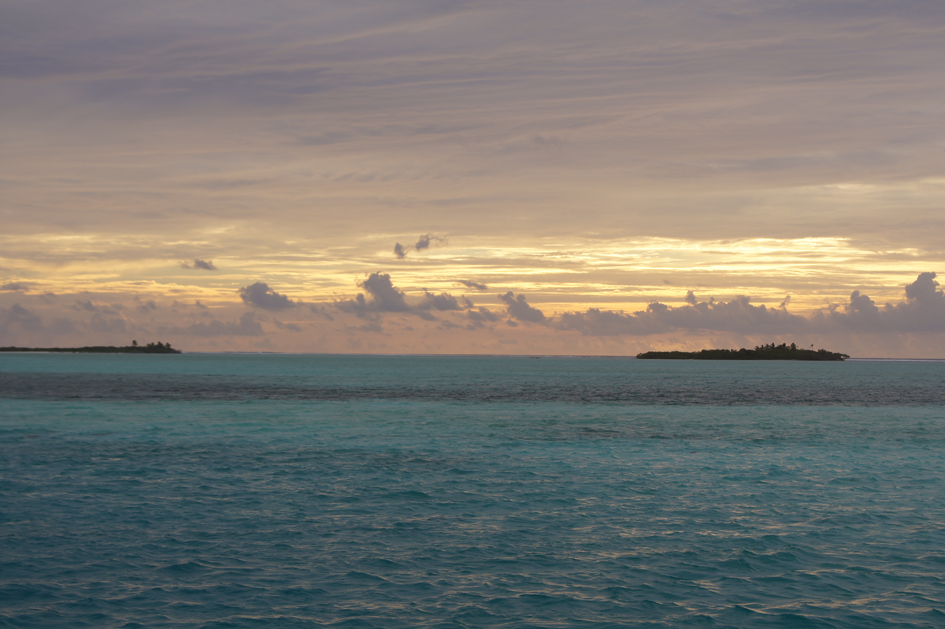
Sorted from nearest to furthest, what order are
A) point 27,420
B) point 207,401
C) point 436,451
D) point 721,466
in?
point 721,466
point 436,451
point 27,420
point 207,401

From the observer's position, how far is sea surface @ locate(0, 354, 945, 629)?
14352 millimetres

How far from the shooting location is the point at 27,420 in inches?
1965

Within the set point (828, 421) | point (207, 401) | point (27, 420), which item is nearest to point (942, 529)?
point (828, 421)

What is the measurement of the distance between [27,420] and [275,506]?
37.2 metres

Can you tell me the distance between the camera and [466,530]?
65.8 feet

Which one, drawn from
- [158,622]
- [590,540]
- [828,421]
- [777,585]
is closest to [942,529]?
[777,585]

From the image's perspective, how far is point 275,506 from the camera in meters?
22.8

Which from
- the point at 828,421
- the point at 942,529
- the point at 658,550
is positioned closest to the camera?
the point at 658,550

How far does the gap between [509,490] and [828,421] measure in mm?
40802

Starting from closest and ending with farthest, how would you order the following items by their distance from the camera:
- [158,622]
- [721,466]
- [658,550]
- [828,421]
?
1. [158,622]
2. [658,550]
3. [721,466]
4. [828,421]

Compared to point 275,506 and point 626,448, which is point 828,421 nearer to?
point 626,448

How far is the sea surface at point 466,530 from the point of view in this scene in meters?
14.4

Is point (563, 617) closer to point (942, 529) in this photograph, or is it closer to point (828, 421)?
point (942, 529)

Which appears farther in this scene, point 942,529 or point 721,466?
point 721,466
